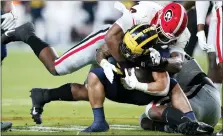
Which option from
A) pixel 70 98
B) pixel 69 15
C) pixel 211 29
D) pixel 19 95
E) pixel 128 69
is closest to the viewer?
pixel 128 69

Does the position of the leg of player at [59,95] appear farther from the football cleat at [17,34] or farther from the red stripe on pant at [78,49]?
the football cleat at [17,34]

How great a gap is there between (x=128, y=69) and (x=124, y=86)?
122 millimetres

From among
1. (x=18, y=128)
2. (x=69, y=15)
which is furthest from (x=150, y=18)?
(x=69, y=15)

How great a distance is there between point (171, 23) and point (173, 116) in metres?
0.59

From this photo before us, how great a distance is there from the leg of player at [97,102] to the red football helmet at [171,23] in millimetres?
488

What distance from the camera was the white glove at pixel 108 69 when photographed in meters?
4.54

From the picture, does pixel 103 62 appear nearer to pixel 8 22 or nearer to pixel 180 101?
pixel 180 101

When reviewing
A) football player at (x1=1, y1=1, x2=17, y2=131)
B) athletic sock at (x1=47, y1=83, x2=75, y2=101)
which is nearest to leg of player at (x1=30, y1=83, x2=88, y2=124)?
athletic sock at (x1=47, y1=83, x2=75, y2=101)

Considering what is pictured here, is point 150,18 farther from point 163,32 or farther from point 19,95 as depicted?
point 19,95

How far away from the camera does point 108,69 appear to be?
4.56 metres

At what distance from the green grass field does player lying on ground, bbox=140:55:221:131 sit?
0.11 m

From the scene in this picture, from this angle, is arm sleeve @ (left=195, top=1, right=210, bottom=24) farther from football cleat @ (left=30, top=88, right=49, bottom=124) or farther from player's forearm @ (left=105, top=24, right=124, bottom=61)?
football cleat @ (left=30, top=88, right=49, bottom=124)

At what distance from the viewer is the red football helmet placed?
4.62 metres

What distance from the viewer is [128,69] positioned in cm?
460
